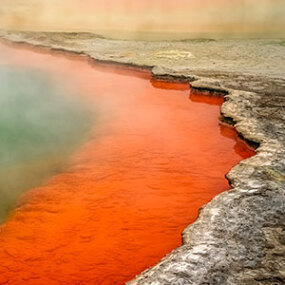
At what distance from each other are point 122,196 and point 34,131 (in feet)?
8.07

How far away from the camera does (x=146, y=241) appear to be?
126 inches

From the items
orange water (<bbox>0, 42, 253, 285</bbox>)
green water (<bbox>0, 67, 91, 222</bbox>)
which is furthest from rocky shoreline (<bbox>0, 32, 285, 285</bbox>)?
green water (<bbox>0, 67, 91, 222</bbox>)

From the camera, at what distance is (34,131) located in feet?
19.1

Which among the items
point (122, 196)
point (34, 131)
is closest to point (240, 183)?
point (122, 196)

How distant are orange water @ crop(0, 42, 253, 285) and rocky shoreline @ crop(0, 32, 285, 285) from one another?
0.31m

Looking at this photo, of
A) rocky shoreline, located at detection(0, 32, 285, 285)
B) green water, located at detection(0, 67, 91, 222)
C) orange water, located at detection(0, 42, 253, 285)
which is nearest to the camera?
rocky shoreline, located at detection(0, 32, 285, 285)

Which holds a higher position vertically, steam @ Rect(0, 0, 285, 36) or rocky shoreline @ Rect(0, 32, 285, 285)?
steam @ Rect(0, 0, 285, 36)

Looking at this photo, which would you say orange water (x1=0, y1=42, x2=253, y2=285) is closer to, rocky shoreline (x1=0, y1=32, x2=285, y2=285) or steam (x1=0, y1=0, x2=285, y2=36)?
rocky shoreline (x1=0, y1=32, x2=285, y2=285)

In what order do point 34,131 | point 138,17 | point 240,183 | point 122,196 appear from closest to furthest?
point 240,183, point 122,196, point 34,131, point 138,17

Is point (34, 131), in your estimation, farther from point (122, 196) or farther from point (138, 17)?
point (138, 17)

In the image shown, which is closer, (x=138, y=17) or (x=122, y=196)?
(x=122, y=196)

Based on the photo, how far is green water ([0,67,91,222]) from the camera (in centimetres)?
442

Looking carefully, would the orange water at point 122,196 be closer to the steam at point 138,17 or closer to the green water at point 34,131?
the green water at point 34,131

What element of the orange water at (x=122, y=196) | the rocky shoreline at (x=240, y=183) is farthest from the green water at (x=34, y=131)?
the rocky shoreline at (x=240, y=183)
